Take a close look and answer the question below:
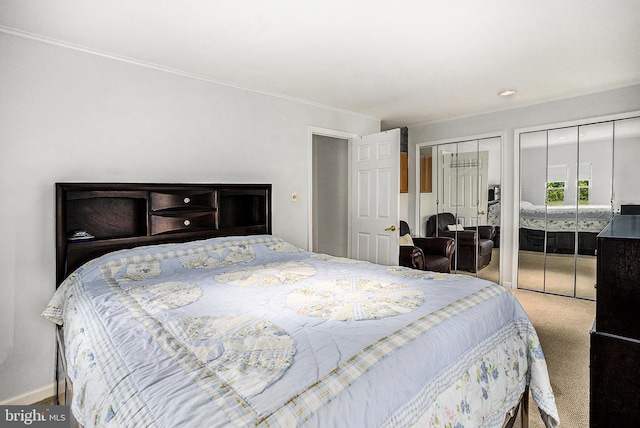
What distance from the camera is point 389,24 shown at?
221cm

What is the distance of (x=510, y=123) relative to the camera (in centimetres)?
445

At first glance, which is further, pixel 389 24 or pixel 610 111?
pixel 610 111

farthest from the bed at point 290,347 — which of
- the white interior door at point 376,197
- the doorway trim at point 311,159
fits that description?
the white interior door at point 376,197

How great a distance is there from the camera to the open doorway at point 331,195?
491 centimetres

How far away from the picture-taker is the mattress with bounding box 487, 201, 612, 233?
153 inches

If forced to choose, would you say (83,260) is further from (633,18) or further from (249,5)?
(633,18)

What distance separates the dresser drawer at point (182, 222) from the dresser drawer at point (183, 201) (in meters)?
0.06

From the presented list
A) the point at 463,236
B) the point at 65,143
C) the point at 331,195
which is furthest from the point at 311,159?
the point at 463,236

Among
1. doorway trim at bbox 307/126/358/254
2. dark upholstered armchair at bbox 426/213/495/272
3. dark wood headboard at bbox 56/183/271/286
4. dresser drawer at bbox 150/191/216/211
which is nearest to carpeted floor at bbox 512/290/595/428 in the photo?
dark upholstered armchair at bbox 426/213/495/272

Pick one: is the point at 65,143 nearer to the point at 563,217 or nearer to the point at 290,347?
the point at 290,347

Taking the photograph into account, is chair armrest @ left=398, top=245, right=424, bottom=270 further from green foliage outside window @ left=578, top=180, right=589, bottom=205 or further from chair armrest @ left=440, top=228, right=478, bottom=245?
green foliage outside window @ left=578, top=180, right=589, bottom=205

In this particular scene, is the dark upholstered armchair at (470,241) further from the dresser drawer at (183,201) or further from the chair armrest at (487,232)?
the dresser drawer at (183,201)

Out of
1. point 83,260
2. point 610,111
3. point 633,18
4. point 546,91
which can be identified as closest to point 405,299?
point 83,260

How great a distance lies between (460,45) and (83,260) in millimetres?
3099
